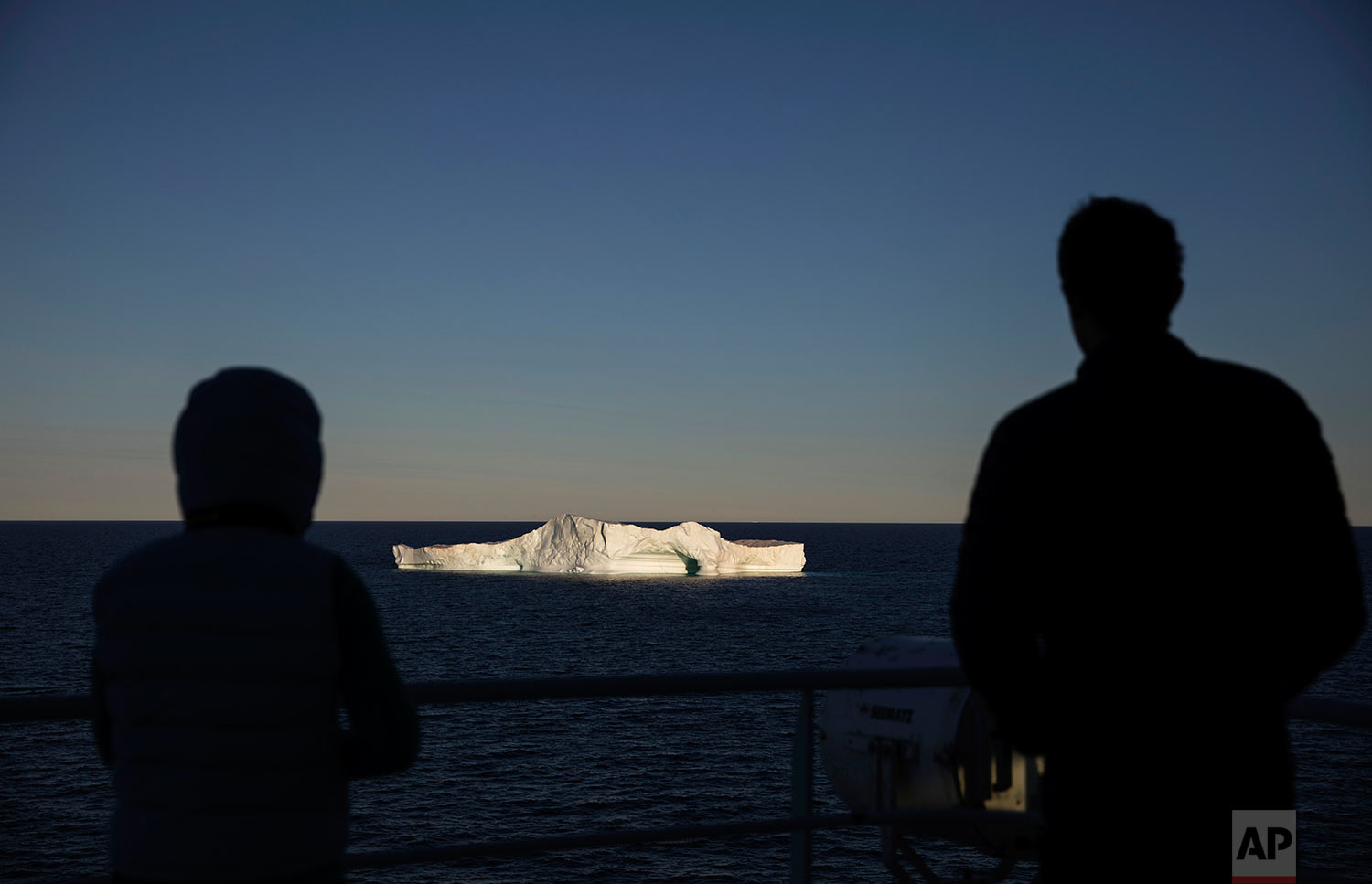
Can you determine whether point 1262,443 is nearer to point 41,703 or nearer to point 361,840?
point 41,703

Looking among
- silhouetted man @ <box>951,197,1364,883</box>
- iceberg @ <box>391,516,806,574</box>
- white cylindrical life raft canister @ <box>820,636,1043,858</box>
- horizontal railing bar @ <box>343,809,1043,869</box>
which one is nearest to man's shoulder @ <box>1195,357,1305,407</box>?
silhouetted man @ <box>951,197,1364,883</box>

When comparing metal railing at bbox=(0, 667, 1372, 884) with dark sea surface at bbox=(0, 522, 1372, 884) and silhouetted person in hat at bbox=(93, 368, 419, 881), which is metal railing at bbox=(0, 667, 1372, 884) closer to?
silhouetted person in hat at bbox=(93, 368, 419, 881)

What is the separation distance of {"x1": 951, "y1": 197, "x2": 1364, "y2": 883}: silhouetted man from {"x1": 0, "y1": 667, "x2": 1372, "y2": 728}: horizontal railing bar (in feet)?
3.32

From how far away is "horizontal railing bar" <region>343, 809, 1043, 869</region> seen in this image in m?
2.27

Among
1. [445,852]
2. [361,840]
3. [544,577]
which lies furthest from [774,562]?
[445,852]

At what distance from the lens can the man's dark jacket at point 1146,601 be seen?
1231 mm

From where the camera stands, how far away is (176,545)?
4.45ft

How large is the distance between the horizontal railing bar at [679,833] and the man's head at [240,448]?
2.89 ft

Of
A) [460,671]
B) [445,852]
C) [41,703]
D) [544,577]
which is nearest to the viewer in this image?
[41,703]

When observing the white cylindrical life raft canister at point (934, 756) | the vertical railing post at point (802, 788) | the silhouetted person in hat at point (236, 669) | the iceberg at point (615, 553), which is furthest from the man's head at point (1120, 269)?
the iceberg at point (615, 553)

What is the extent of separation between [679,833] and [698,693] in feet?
2.61

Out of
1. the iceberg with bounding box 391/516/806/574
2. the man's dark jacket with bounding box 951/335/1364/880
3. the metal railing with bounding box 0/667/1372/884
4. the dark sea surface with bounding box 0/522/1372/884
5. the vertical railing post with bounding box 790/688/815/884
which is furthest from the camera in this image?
the iceberg with bounding box 391/516/806/574

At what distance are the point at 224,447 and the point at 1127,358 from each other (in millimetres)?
1248

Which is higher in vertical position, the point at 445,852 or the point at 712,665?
the point at 445,852
